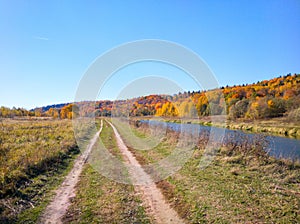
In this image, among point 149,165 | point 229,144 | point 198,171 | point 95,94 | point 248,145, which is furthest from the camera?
point 95,94

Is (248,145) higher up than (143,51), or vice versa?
(143,51)

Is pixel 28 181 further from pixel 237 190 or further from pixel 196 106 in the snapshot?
pixel 196 106

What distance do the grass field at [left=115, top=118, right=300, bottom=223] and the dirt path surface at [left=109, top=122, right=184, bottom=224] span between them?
0.24m

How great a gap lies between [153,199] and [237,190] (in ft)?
8.90

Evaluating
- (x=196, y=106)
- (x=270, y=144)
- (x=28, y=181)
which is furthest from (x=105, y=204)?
(x=196, y=106)

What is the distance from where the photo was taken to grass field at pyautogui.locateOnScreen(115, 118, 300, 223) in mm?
5145

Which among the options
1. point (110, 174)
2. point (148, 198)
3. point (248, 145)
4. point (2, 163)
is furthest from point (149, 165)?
point (2, 163)

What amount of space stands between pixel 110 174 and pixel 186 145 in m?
6.62

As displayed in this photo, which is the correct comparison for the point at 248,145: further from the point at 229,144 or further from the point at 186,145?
the point at 186,145

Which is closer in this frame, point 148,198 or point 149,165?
point 148,198

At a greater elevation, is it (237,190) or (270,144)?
(270,144)

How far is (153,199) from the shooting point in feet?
20.8

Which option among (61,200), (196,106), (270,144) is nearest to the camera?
(61,200)

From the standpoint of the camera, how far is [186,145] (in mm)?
14055
